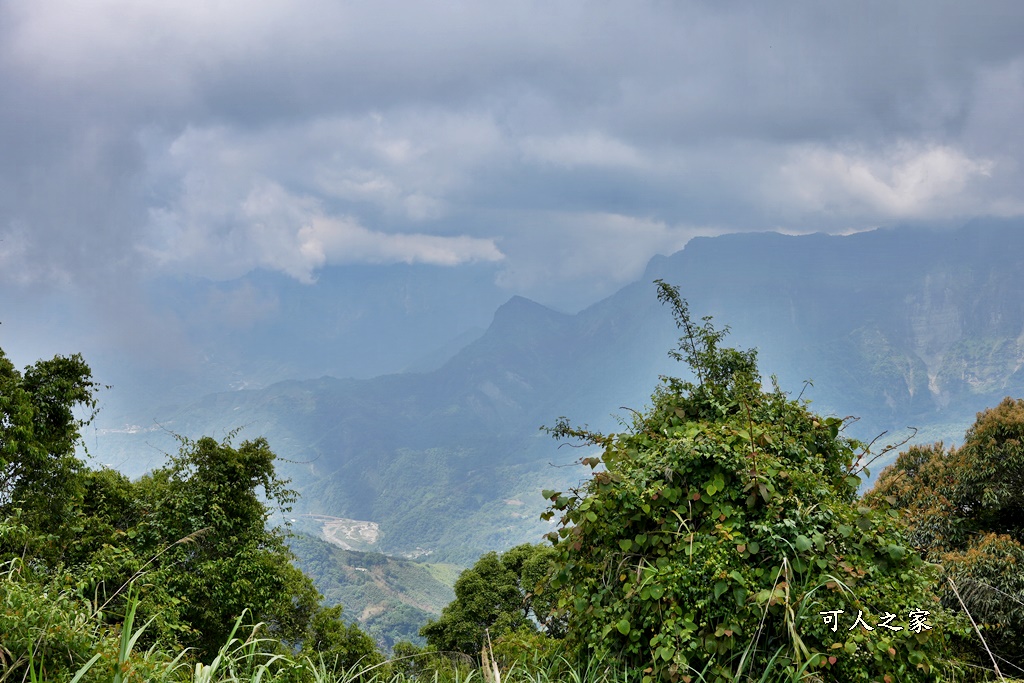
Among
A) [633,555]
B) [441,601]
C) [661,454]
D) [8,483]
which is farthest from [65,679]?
[441,601]

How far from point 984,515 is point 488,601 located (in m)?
16.2

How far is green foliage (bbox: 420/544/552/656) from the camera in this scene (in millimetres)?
22047

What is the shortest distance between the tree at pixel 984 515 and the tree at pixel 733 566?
6.14m

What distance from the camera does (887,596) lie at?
2943 mm

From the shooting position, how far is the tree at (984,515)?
803cm

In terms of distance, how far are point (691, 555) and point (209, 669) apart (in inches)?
79.8

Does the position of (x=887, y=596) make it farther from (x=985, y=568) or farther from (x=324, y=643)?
(x=324, y=643)

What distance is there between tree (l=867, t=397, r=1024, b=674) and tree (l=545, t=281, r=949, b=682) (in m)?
6.14

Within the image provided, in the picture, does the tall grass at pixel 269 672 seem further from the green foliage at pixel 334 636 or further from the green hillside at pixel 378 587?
the green hillside at pixel 378 587

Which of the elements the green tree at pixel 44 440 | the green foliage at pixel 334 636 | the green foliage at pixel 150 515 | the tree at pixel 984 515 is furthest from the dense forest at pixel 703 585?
the green foliage at pixel 334 636

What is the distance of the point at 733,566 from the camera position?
3.04 metres

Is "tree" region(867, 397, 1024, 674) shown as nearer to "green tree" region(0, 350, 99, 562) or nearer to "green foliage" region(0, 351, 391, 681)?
"green foliage" region(0, 351, 391, 681)

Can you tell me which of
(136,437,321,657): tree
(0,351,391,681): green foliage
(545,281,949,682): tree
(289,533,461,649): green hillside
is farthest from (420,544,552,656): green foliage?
(289,533,461,649): green hillside

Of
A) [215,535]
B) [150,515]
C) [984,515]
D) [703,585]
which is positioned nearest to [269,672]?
[703,585]
